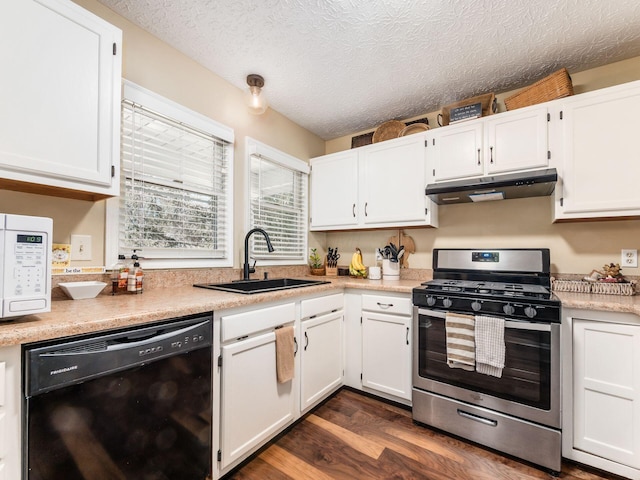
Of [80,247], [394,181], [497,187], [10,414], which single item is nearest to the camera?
[10,414]

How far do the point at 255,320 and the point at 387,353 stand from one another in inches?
45.8

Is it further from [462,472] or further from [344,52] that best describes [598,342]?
[344,52]

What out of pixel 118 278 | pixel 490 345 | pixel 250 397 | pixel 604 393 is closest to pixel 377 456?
pixel 250 397

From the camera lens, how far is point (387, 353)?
228cm

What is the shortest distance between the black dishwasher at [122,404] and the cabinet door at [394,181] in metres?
1.82

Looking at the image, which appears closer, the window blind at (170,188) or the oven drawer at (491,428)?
the oven drawer at (491,428)

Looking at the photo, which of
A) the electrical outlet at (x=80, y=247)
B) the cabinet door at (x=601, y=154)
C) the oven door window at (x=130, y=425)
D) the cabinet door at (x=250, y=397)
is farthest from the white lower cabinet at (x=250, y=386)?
the cabinet door at (x=601, y=154)

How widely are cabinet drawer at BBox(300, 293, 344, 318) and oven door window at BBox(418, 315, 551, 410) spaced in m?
0.78

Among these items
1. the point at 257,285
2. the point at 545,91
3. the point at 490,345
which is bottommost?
the point at 490,345

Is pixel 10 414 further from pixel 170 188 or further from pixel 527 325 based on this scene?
pixel 527 325

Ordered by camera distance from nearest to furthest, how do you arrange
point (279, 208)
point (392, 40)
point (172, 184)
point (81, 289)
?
point (81, 289) < point (392, 40) < point (172, 184) < point (279, 208)

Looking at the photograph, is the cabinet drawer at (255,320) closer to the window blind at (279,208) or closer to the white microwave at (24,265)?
the white microwave at (24,265)

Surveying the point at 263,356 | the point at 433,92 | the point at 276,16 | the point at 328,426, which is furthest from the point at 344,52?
the point at 328,426

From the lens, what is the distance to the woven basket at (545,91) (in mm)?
1977
